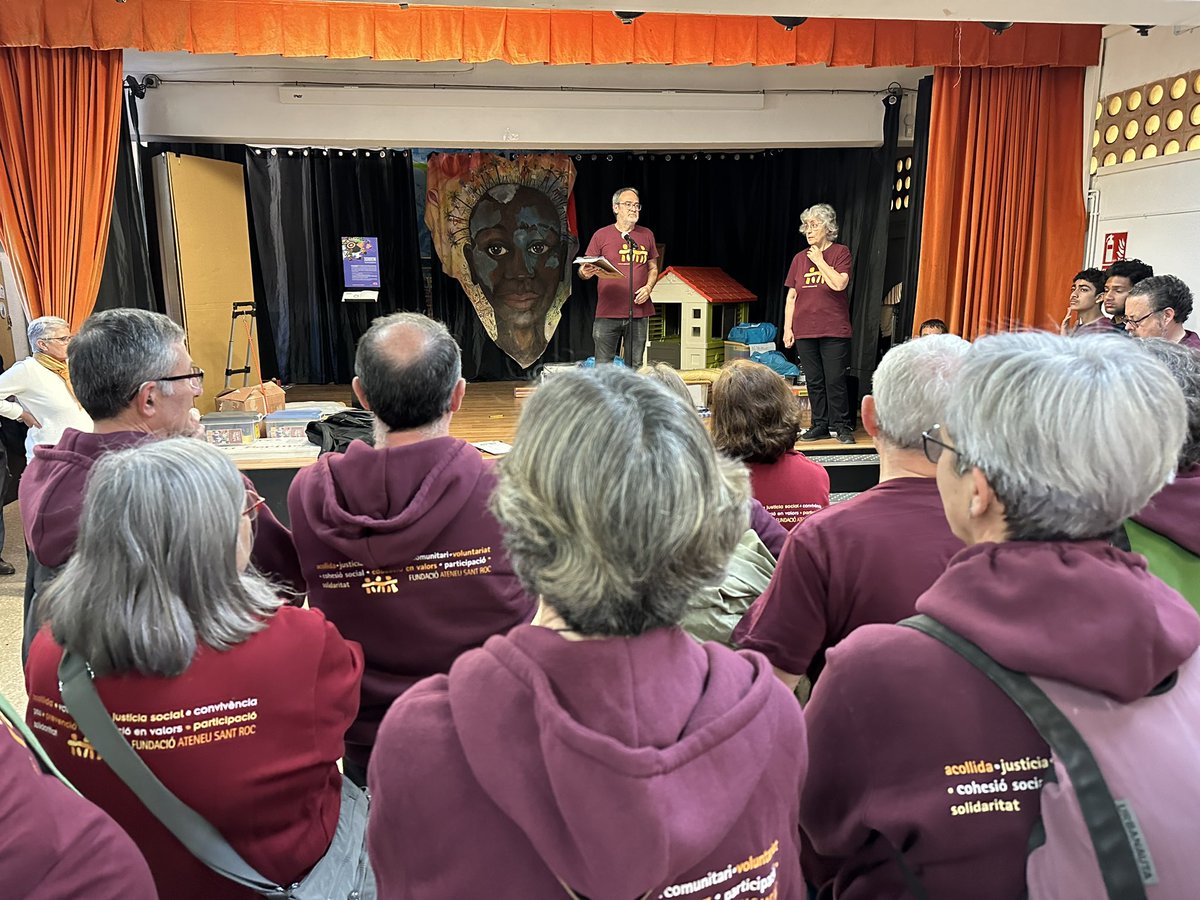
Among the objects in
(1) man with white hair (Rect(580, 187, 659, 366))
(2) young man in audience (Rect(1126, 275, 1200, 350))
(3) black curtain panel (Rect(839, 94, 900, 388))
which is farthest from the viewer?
(3) black curtain panel (Rect(839, 94, 900, 388))

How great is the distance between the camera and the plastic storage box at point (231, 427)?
4.27m

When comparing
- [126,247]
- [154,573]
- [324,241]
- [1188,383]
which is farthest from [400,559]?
[324,241]

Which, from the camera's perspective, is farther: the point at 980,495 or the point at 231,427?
the point at 231,427

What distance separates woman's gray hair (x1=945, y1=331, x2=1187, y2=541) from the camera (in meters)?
0.80

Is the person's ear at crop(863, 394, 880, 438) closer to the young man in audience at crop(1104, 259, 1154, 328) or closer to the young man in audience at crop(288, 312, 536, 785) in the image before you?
the young man in audience at crop(288, 312, 536, 785)

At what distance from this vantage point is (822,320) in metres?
5.15

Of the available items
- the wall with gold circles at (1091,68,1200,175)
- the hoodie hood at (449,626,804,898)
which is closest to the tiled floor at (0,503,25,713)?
the hoodie hood at (449,626,804,898)

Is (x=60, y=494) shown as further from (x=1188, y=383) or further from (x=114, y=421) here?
(x=1188, y=383)

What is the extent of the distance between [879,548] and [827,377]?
4215mm

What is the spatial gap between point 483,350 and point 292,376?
1.97m

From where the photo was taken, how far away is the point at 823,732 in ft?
2.89

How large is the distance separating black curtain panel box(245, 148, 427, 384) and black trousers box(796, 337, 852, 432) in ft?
15.5

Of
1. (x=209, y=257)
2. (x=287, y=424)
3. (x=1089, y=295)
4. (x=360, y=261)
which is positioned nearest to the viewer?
(x=1089, y=295)

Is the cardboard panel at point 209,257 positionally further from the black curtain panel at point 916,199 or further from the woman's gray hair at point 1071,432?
the woman's gray hair at point 1071,432
